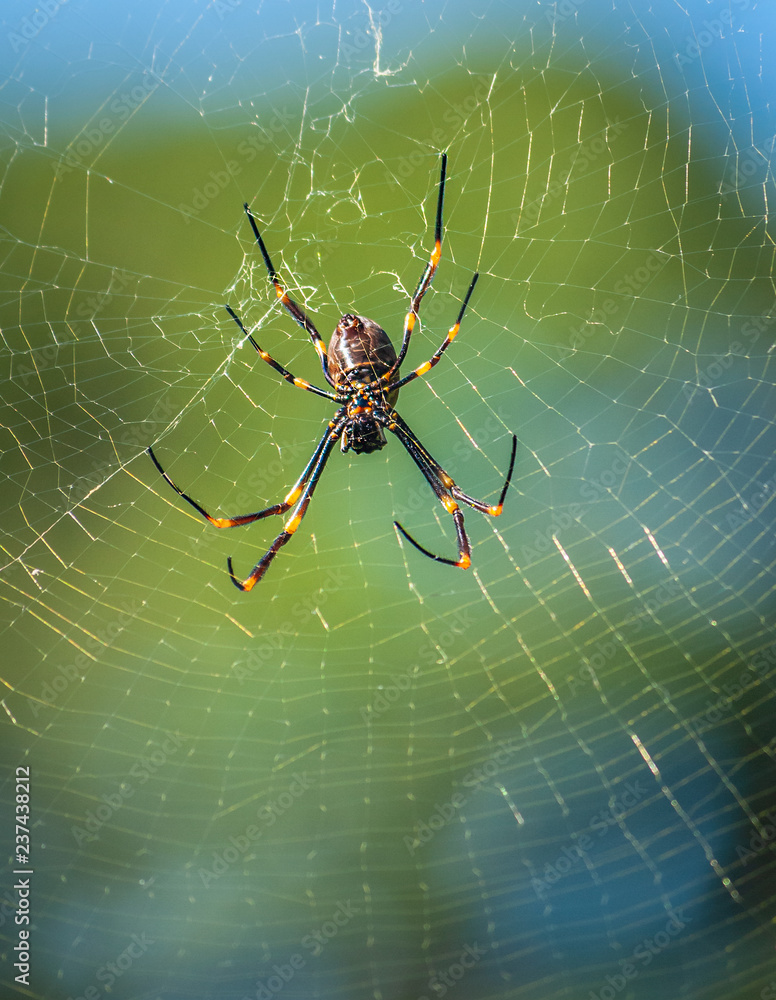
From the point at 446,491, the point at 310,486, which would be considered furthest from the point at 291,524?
the point at 446,491

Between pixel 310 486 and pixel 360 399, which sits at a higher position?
pixel 360 399

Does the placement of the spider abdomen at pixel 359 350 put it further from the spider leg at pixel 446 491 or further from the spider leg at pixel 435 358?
the spider leg at pixel 446 491

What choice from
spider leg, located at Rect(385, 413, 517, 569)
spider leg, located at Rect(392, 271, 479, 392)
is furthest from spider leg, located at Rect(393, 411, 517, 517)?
spider leg, located at Rect(392, 271, 479, 392)

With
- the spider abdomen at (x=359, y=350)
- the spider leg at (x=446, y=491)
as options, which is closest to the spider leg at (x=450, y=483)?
the spider leg at (x=446, y=491)

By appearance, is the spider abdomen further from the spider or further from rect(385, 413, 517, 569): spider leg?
rect(385, 413, 517, 569): spider leg

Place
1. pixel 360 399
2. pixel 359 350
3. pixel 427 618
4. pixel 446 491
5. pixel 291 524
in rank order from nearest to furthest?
pixel 359 350, pixel 360 399, pixel 291 524, pixel 446 491, pixel 427 618

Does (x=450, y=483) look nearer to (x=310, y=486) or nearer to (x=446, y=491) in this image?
(x=446, y=491)

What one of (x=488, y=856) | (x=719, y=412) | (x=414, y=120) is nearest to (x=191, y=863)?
(x=488, y=856)
